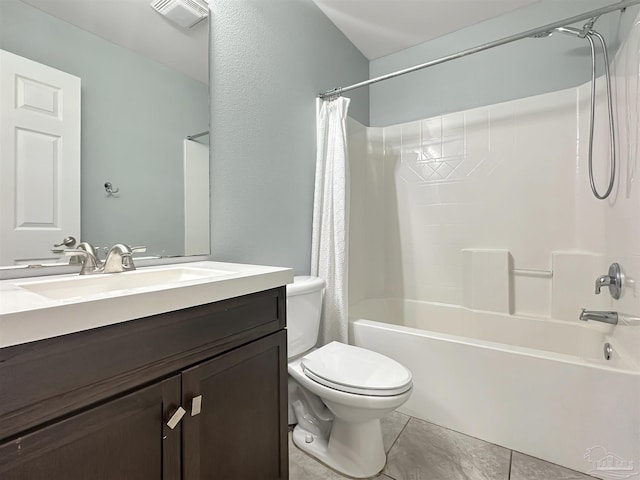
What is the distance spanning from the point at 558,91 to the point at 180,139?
2.21 m

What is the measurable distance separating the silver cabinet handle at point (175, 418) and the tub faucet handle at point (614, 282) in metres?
1.74

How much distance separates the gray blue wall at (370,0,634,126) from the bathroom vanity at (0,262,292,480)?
2043 mm

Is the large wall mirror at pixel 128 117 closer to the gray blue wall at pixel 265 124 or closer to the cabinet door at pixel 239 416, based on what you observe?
the gray blue wall at pixel 265 124

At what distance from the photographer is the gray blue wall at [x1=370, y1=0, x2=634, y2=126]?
191 centimetres

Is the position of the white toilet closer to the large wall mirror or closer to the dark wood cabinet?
the dark wood cabinet

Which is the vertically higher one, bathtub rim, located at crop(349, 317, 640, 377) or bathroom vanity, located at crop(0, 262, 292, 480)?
bathroom vanity, located at crop(0, 262, 292, 480)

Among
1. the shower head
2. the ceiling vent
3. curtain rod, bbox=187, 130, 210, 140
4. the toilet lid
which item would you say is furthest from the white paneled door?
the shower head

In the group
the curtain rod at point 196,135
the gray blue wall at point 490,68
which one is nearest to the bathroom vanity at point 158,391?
the curtain rod at point 196,135

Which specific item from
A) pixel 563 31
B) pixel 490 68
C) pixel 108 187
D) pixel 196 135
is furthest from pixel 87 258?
pixel 490 68

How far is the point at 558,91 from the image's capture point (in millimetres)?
1930

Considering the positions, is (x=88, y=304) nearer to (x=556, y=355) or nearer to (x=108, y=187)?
(x=108, y=187)

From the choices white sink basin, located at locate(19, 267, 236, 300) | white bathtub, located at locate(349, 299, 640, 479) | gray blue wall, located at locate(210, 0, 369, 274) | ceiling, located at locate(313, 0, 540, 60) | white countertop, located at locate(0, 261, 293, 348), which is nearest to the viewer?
white countertop, located at locate(0, 261, 293, 348)

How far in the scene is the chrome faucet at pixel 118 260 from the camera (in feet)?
3.26

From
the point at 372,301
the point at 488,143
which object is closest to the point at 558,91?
the point at 488,143
